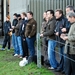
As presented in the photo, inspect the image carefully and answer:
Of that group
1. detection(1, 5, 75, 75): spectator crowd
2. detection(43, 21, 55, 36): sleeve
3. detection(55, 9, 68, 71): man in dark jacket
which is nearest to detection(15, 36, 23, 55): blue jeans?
detection(1, 5, 75, 75): spectator crowd

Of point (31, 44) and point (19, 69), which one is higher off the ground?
point (31, 44)

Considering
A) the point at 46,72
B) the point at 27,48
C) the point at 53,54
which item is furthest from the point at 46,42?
the point at 27,48

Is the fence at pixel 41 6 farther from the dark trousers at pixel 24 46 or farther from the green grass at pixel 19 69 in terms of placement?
the green grass at pixel 19 69

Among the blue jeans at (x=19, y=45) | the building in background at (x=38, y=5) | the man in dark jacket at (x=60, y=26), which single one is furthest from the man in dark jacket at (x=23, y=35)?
the man in dark jacket at (x=60, y=26)

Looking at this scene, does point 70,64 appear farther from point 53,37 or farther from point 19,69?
point 19,69

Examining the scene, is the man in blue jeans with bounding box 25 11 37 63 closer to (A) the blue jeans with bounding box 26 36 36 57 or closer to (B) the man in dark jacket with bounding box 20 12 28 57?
(A) the blue jeans with bounding box 26 36 36 57

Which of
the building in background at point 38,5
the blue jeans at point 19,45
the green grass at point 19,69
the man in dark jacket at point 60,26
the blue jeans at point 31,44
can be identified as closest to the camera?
the man in dark jacket at point 60,26

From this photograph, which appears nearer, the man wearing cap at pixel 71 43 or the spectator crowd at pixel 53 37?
the man wearing cap at pixel 71 43

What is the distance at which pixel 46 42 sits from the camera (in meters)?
9.63

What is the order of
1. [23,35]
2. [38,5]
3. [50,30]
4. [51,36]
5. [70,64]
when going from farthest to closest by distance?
[38,5], [23,35], [51,36], [50,30], [70,64]

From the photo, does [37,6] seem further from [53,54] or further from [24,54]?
[53,54]

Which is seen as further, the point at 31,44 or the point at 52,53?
the point at 31,44

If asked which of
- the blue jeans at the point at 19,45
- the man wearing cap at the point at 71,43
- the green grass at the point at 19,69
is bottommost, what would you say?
the green grass at the point at 19,69

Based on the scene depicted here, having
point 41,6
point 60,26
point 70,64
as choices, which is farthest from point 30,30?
point 41,6
